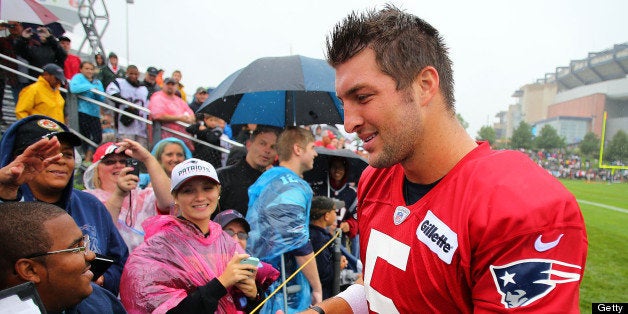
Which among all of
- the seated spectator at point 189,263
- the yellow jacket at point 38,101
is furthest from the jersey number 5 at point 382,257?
the yellow jacket at point 38,101

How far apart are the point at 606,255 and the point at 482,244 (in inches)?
511

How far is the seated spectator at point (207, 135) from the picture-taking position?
7.33m

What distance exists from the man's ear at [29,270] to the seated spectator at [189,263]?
0.59 meters

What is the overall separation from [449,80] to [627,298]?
28.3ft

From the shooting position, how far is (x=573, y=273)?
1170 millimetres

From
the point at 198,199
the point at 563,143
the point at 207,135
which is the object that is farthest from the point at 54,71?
the point at 563,143

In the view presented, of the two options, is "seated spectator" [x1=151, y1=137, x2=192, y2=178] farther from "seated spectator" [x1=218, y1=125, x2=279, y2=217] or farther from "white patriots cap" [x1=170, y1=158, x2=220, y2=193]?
"white patriots cap" [x1=170, y1=158, x2=220, y2=193]

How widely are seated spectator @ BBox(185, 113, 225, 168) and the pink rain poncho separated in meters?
4.79

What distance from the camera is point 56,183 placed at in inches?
95.4

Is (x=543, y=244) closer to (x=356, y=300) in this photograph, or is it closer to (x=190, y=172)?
(x=356, y=300)

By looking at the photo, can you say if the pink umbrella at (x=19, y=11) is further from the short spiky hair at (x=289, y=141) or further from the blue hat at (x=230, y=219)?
the blue hat at (x=230, y=219)

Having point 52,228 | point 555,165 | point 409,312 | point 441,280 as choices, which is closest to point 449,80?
point 441,280

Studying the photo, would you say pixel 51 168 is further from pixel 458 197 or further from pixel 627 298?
pixel 627 298

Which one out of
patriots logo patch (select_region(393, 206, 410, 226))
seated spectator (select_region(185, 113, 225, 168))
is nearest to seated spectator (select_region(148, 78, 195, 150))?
seated spectator (select_region(185, 113, 225, 168))
